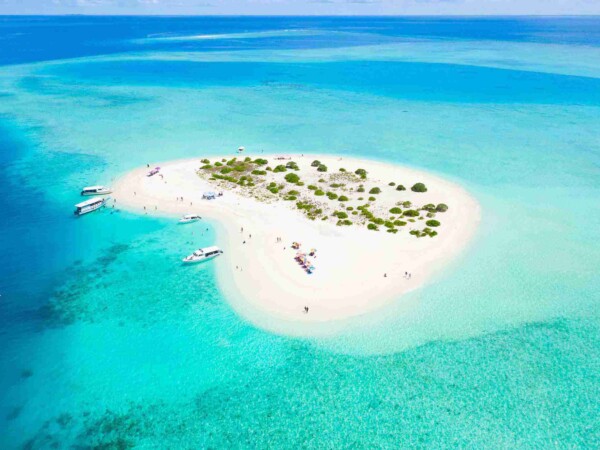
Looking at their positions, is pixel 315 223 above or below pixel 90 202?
above

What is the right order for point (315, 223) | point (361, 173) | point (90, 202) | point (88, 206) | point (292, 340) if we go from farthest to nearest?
point (361, 173), point (90, 202), point (88, 206), point (315, 223), point (292, 340)

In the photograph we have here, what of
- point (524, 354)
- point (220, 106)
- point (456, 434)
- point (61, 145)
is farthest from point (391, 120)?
point (456, 434)

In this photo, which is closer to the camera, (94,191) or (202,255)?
(202,255)

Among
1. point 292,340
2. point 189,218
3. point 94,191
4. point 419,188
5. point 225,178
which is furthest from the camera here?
point 225,178

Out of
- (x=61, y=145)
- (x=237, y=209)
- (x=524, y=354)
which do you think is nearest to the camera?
(x=524, y=354)

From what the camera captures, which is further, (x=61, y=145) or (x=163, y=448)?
(x=61, y=145)

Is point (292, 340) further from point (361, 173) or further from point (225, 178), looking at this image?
point (361, 173)

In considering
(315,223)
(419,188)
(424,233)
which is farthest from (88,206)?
(419,188)

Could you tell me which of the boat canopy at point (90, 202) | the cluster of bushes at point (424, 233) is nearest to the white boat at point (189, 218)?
the boat canopy at point (90, 202)

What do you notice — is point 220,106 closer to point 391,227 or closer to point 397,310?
point 391,227
